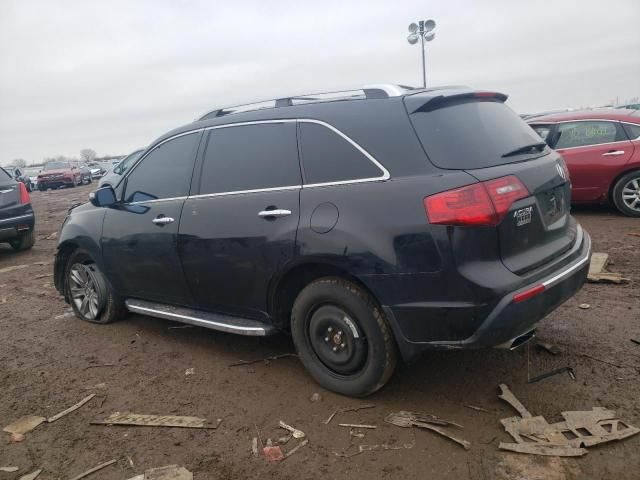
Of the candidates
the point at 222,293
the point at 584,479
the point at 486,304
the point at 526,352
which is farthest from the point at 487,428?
the point at 222,293

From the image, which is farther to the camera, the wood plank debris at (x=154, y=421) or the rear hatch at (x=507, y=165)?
the wood plank debris at (x=154, y=421)

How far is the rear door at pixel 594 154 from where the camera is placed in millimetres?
7684

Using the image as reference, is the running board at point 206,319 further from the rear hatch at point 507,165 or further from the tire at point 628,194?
the tire at point 628,194

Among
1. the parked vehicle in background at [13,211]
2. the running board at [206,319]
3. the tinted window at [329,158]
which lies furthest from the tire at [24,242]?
the tinted window at [329,158]

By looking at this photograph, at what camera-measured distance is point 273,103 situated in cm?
384

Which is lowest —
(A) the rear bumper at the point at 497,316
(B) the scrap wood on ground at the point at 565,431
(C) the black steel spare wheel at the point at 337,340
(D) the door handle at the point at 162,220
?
(B) the scrap wood on ground at the point at 565,431

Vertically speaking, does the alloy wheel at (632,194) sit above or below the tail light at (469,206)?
below

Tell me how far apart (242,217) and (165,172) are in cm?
112

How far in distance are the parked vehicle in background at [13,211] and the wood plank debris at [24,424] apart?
245 inches

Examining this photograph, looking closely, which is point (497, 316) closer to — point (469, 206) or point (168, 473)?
point (469, 206)

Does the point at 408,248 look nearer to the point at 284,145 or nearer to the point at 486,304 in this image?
the point at 486,304

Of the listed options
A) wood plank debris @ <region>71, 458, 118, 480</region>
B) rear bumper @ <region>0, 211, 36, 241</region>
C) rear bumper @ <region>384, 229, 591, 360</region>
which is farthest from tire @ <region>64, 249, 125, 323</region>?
rear bumper @ <region>0, 211, 36, 241</region>

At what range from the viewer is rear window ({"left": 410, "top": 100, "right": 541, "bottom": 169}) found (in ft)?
9.59

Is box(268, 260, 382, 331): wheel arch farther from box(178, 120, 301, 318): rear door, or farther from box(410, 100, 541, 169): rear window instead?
box(410, 100, 541, 169): rear window
